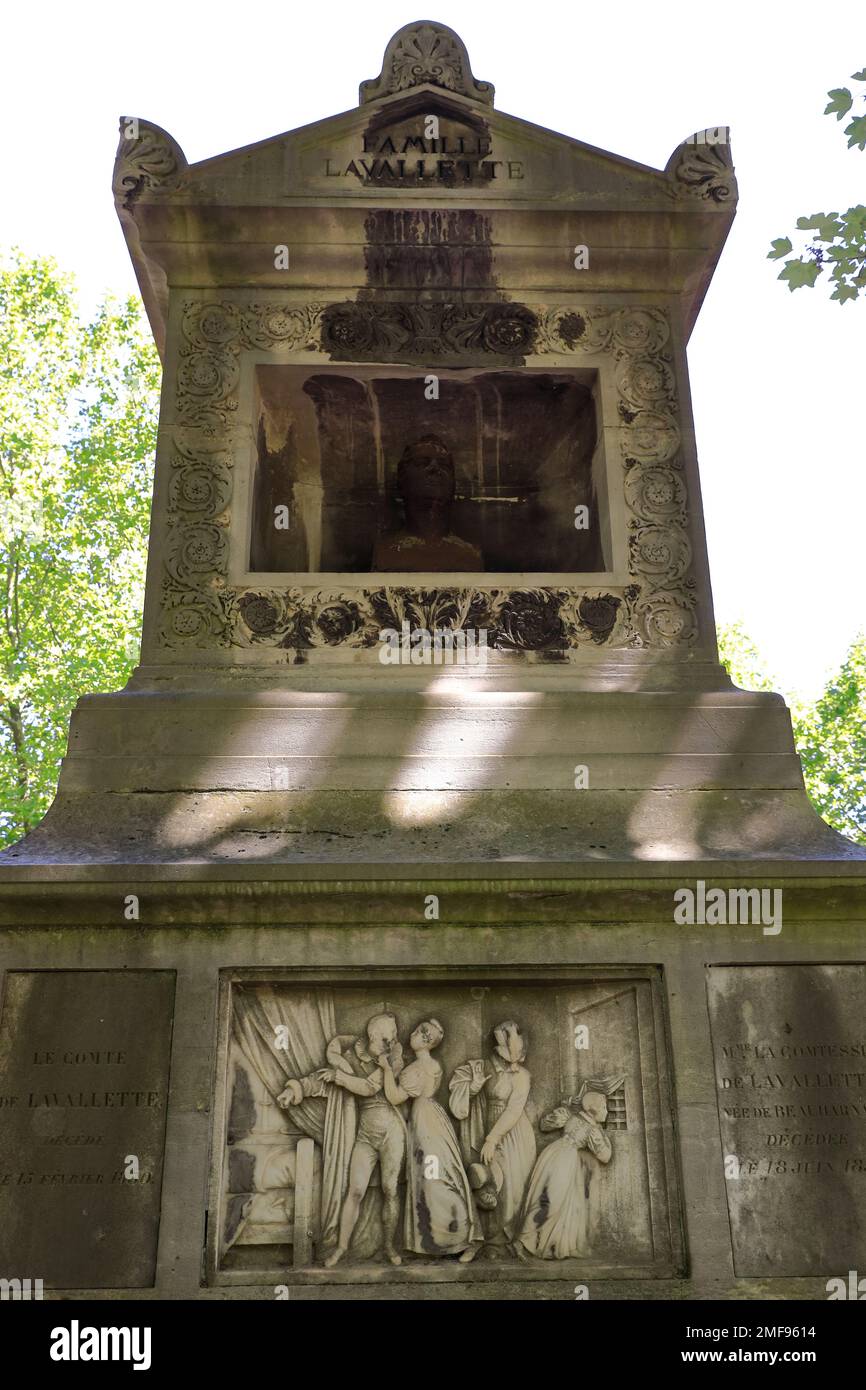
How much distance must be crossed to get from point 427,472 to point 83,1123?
559 cm

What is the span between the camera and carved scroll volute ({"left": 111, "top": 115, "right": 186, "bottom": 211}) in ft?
31.5

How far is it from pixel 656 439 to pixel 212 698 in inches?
144

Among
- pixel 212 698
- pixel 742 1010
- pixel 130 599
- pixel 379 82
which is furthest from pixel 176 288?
pixel 130 599

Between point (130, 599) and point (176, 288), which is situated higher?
point (130, 599)

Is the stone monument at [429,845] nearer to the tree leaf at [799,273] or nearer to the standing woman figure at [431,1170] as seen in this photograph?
the standing woman figure at [431,1170]

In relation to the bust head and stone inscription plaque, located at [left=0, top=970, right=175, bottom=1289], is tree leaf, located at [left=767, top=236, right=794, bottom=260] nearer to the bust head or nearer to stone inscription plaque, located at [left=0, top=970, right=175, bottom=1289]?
the bust head

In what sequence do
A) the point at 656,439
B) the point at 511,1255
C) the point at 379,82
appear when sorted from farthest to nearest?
1. the point at 379,82
2. the point at 656,439
3. the point at 511,1255

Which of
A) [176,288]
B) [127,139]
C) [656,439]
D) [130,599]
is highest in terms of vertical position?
[130,599]

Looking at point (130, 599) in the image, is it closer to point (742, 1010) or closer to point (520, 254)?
point (520, 254)

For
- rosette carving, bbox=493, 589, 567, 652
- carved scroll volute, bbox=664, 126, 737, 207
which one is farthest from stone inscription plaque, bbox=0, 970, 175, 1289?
carved scroll volute, bbox=664, 126, 737, 207

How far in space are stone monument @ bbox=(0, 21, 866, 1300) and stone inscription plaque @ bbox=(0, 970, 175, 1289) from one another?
0.02 meters

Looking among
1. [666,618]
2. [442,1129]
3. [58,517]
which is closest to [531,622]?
[666,618]

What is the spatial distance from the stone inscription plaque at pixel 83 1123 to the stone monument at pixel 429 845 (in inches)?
0.7
